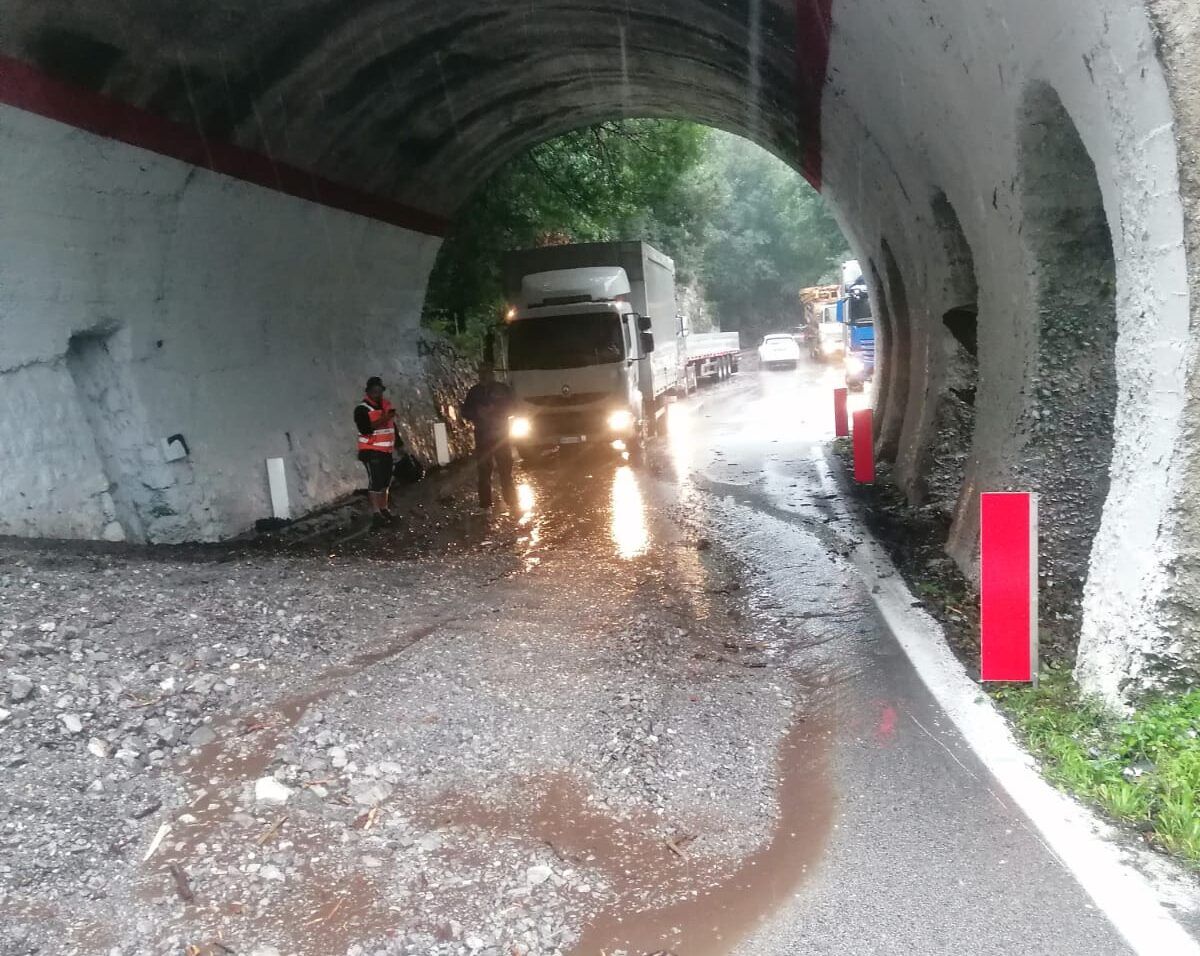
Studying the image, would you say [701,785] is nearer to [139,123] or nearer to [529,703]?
[529,703]

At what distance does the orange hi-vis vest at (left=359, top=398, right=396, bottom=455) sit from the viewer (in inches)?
424

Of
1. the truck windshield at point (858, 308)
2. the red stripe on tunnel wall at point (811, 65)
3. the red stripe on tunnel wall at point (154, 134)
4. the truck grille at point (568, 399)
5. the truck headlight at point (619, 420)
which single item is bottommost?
the truck headlight at point (619, 420)

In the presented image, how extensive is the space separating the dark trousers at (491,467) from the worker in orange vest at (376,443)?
109 centimetres

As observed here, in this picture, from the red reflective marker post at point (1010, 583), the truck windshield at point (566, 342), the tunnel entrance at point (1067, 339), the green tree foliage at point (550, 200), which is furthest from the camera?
the green tree foliage at point (550, 200)

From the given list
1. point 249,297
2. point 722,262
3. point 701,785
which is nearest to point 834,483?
point 249,297

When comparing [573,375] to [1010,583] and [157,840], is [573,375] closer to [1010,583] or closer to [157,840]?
[1010,583]

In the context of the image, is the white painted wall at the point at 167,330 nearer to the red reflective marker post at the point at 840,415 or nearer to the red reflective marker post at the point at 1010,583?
the red reflective marker post at the point at 1010,583

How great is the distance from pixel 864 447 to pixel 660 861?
9205 mm

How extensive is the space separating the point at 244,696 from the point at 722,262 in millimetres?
A: 62903

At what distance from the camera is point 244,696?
17.2ft

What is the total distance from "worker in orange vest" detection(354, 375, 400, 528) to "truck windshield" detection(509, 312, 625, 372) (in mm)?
4314

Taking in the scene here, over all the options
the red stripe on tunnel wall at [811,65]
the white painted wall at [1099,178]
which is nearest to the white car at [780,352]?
the red stripe on tunnel wall at [811,65]

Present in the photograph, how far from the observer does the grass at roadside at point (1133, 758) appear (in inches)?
145

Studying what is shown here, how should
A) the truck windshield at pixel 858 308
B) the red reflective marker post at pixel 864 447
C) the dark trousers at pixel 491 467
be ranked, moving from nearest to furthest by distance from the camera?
the dark trousers at pixel 491 467
the red reflective marker post at pixel 864 447
the truck windshield at pixel 858 308
